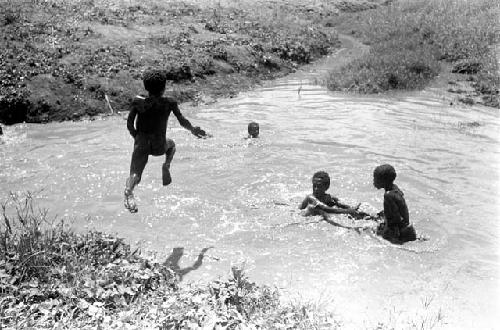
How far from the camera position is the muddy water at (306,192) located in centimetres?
530

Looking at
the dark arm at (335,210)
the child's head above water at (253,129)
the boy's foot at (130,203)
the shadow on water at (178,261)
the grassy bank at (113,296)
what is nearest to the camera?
the grassy bank at (113,296)

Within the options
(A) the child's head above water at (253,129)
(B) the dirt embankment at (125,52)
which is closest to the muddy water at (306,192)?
(A) the child's head above water at (253,129)

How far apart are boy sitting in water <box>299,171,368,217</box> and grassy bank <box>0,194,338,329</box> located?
260 centimetres

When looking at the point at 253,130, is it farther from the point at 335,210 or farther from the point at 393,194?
the point at 393,194

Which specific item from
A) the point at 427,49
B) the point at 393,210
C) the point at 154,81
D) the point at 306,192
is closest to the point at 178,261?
the point at 154,81

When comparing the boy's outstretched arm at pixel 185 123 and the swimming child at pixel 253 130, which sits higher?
the boy's outstretched arm at pixel 185 123

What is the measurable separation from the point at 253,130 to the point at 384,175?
468 centimetres

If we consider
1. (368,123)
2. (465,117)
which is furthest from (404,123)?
(465,117)

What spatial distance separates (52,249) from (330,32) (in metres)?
23.1

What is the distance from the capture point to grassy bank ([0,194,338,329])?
13.2 feet

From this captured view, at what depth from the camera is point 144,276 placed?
4.70m

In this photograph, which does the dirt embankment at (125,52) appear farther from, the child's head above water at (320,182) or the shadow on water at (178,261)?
the shadow on water at (178,261)

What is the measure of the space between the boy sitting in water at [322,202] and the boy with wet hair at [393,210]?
82cm

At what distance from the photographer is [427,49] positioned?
1966 cm
